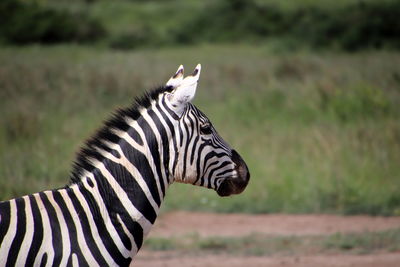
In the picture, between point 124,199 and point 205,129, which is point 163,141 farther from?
point 124,199

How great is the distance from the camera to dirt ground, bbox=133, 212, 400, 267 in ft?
20.6

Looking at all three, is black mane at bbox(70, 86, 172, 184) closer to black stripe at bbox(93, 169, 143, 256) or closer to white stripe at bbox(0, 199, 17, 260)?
black stripe at bbox(93, 169, 143, 256)

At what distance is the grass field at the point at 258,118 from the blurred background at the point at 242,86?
3 cm

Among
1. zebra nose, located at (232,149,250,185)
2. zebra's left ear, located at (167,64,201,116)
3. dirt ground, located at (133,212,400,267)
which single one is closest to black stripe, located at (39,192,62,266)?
zebra's left ear, located at (167,64,201,116)

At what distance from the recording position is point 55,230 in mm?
3279

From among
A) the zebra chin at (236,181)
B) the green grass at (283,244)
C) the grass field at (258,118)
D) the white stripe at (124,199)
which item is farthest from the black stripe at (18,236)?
the grass field at (258,118)

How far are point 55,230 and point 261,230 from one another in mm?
4631

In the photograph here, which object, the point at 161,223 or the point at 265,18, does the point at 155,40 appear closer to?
A: the point at 265,18

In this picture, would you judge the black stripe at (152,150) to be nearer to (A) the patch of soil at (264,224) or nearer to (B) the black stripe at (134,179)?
(B) the black stripe at (134,179)

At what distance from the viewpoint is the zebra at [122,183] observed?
3.25 metres

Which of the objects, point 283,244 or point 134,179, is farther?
point 283,244

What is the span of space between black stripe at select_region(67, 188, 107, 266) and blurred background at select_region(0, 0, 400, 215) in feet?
15.6

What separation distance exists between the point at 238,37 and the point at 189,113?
19.5 meters

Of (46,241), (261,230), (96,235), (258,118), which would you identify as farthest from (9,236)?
(258,118)
